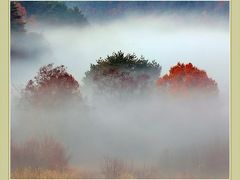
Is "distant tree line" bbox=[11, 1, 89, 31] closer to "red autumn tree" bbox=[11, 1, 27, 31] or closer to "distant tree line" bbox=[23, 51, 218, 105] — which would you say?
"red autumn tree" bbox=[11, 1, 27, 31]

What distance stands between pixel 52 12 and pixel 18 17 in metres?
0.47

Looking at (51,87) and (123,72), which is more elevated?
(123,72)

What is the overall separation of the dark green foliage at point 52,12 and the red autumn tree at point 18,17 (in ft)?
0.26

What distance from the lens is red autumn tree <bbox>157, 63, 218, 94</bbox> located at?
337 inches

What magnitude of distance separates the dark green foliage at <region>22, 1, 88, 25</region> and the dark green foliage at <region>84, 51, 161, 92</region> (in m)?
0.65

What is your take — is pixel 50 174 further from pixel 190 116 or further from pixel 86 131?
pixel 190 116

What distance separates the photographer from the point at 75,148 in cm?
852

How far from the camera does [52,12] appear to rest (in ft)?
28.3

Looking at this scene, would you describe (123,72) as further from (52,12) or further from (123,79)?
(52,12)

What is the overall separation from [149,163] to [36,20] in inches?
97.8

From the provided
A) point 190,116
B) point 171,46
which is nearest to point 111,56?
point 171,46

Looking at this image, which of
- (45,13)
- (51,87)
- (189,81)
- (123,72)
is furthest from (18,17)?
(189,81)

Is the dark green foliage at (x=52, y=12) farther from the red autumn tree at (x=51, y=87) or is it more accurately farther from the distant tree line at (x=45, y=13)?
the red autumn tree at (x=51, y=87)

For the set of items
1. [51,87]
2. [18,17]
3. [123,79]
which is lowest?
[51,87]
